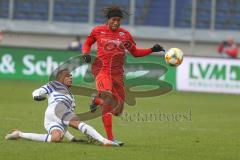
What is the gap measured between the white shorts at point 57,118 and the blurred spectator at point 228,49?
81.6ft

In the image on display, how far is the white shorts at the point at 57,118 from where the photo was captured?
513 inches

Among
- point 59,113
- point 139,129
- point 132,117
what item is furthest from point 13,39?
point 59,113

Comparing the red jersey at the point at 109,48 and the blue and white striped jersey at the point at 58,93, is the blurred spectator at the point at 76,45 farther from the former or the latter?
the blue and white striped jersey at the point at 58,93

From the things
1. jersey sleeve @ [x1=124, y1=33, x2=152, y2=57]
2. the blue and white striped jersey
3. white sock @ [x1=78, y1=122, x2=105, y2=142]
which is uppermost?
jersey sleeve @ [x1=124, y1=33, x2=152, y2=57]

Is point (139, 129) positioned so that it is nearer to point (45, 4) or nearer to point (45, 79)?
point (45, 79)

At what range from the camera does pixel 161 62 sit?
31250 millimetres

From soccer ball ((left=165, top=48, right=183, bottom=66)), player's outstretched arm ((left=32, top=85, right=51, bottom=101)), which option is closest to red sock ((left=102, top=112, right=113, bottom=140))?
player's outstretched arm ((left=32, top=85, right=51, bottom=101))

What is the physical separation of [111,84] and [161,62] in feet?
57.1

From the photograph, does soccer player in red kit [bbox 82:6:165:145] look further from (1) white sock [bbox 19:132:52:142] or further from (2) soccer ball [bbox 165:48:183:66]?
(1) white sock [bbox 19:132:52:142]

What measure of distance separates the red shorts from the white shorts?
969 millimetres

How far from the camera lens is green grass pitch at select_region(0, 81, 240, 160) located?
470 inches

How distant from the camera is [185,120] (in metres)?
19.5

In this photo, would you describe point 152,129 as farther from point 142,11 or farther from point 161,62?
point 142,11

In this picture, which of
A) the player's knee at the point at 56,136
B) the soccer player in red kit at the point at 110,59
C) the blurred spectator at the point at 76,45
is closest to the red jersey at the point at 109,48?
the soccer player in red kit at the point at 110,59
